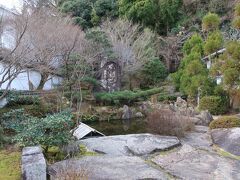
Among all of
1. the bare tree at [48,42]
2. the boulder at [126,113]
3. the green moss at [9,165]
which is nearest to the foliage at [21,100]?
the bare tree at [48,42]

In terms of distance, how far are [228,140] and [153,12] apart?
18713mm

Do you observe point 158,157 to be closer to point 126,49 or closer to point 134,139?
point 134,139

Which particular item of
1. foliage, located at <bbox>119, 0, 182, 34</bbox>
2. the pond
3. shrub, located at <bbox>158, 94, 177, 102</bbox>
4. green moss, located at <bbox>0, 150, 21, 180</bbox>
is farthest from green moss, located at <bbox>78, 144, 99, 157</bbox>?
foliage, located at <bbox>119, 0, 182, 34</bbox>

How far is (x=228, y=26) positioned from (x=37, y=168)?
788 inches

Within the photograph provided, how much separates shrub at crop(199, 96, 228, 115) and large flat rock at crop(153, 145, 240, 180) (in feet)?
23.9

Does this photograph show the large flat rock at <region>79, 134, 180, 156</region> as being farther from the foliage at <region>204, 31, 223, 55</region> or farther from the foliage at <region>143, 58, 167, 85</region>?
the foliage at <region>143, 58, 167, 85</region>

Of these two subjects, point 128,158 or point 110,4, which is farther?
point 110,4

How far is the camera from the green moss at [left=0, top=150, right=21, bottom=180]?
16.4ft

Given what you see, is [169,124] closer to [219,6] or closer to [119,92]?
[119,92]

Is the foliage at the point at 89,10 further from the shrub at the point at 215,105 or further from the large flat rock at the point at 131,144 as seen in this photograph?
the large flat rock at the point at 131,144

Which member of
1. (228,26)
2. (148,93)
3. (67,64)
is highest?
(228,26)

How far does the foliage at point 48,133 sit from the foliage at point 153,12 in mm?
18944

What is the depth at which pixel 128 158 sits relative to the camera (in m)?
5.61

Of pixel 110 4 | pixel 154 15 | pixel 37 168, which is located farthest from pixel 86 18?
pixel 37 168
